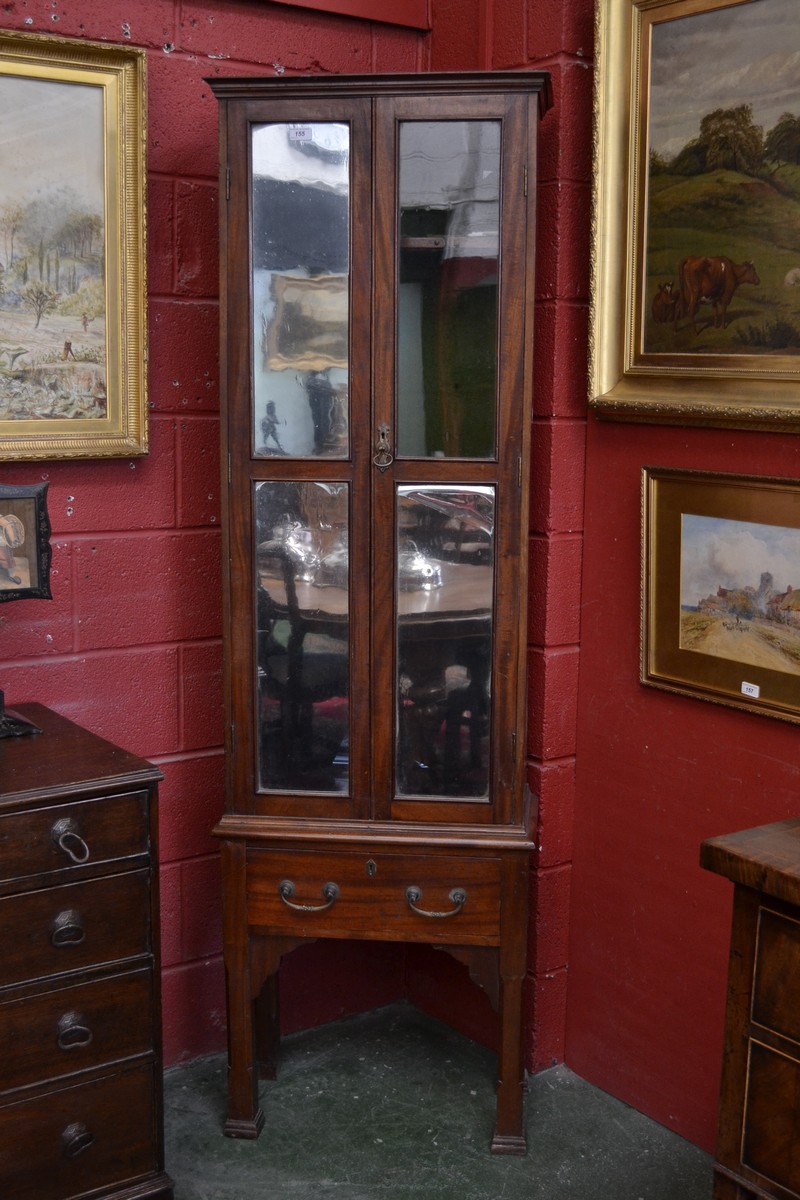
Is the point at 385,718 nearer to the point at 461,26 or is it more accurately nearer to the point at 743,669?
the point at 743,669

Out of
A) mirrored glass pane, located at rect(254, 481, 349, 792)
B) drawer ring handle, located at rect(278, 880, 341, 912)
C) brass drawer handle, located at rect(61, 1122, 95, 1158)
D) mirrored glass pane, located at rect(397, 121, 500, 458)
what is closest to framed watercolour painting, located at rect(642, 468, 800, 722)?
mirrored glass pane, located at rect(397, 121, 500, 458)

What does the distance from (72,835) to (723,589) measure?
137 centimetres

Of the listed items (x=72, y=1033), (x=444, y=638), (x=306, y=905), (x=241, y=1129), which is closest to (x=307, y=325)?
(x=444, y=638)

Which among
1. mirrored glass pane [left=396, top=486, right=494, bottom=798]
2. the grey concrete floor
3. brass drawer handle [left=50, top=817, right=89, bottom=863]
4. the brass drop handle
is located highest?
the brass drop handle

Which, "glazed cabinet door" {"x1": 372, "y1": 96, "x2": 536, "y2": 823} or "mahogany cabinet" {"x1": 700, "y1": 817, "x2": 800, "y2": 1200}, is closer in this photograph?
"mahogany cabinet" {"x1": 700, "y1": 817, "x2": 800, "y2": 1200}

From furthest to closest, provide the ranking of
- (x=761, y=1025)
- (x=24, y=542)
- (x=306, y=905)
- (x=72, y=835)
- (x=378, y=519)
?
(x=306, y=905) < (x=378, y=519) < (x=24, y=542) < (x=72, y=835) < (x=761, y=1025)

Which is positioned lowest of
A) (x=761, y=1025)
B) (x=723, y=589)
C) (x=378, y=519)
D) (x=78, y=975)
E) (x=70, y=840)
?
(x=78, y=975)

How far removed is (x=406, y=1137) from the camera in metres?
2.86

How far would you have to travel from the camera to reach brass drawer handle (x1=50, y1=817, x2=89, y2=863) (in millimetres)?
2283

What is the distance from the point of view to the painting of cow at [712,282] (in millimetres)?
2502

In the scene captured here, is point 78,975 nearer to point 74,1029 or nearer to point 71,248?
point 74,1029

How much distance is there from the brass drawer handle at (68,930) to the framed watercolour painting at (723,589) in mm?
1308

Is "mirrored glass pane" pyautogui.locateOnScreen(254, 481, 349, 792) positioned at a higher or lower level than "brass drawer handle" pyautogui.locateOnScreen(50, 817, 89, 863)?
higher

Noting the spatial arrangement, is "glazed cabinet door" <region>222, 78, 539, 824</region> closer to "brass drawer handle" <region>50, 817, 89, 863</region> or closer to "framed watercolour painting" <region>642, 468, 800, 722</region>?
"framed watercolour painting" <region>642, 468, 800, 722</region>
